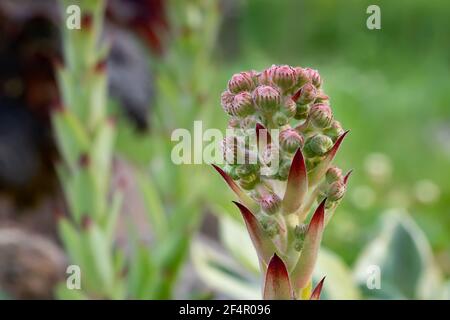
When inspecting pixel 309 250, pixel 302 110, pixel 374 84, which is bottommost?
pixel 309 250

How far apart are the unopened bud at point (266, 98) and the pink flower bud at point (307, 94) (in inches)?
0.8

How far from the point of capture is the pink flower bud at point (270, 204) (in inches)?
21.1

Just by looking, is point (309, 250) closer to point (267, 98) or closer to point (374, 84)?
point (267, 98)

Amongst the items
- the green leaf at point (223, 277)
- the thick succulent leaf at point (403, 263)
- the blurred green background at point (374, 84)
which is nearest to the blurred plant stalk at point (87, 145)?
Answer: the green leaf at point (223, 277)

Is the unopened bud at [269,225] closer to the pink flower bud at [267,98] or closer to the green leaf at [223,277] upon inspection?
the pink flower bud at [267,98]

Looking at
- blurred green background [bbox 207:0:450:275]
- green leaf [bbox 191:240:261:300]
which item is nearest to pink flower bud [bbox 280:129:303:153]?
green leaf [bbox 191:240:261:300]

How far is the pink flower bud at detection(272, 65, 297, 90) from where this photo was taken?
55 centimetres

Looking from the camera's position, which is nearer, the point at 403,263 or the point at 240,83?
the point at 240,83

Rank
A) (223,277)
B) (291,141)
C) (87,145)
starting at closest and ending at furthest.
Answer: (291,141) → (87,145) → (223,277)

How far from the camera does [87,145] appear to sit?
0.94m

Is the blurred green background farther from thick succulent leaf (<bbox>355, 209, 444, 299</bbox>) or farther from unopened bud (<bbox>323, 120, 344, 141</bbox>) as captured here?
unopened bud (<bbox>323, 120, 344, 141</bbox>)

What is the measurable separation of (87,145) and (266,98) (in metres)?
0.46

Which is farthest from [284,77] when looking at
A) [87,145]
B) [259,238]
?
[87,145]

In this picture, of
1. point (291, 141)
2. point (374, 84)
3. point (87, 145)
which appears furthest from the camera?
point (374, 84)
